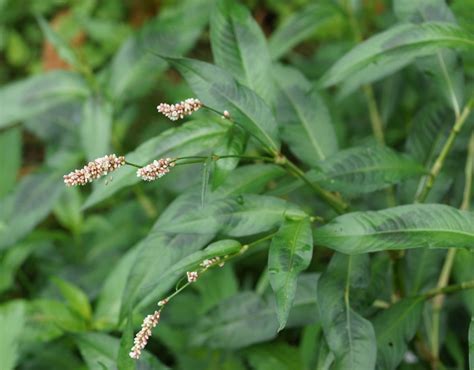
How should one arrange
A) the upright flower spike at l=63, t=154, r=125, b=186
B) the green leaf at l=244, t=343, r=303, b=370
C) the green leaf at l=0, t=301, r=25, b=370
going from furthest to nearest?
the green leaf at l=244, t=343, r=303, b=370, the green leaf at l=0, t=301, r=25, b=370, the upright flower spike at l=63, t=154, r=125, b=186

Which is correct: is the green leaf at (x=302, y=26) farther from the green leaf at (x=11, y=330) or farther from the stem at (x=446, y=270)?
the green leaf at (x=11, y=330)

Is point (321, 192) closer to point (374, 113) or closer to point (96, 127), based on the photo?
point (96, 127)

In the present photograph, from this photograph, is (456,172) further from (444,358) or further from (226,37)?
(226,37)

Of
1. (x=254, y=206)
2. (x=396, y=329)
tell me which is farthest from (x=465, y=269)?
(x=254, y=206)

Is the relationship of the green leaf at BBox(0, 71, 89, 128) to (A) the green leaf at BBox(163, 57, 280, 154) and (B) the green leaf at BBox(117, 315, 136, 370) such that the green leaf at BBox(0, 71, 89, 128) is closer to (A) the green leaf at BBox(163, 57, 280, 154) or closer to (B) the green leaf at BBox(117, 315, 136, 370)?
(A) the green leaf at BBox(163, 57, 280, 154)

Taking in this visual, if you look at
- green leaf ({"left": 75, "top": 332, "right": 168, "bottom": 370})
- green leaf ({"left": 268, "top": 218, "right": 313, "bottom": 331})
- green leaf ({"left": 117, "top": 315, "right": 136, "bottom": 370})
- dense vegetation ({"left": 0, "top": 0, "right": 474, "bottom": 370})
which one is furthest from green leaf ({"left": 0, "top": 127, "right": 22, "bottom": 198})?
green leaf ({"left": 268, "top": 218, "right": 313, "bottom": 331})

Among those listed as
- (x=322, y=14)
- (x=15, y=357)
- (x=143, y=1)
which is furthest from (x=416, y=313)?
(x=143, y=1)

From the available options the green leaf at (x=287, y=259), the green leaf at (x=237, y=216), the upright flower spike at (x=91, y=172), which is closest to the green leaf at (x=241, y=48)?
the green leaf at (x=237, y=216)
